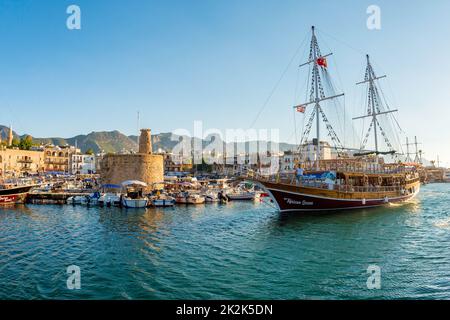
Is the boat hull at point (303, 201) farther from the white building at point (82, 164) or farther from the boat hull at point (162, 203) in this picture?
the white building at point (82, 164)

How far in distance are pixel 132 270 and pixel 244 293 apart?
634 cm

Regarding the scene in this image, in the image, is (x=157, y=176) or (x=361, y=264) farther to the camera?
(x=157, y=176)

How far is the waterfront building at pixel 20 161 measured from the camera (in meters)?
84.8

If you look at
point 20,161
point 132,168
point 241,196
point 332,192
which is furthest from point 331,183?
point 20,161

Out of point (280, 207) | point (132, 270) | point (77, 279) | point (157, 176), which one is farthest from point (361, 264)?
point (157, 176)

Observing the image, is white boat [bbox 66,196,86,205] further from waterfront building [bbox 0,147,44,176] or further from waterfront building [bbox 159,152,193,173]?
waterfront building [bbox 159,152,193,173]

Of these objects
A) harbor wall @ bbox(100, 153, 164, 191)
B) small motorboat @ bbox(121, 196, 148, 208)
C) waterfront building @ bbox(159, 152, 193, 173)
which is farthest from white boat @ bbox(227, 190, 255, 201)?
waterfront building @ bbox(159, 152, 193, 173)

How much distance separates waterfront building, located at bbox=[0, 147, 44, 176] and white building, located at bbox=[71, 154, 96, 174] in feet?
33.9

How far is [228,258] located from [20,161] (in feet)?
323

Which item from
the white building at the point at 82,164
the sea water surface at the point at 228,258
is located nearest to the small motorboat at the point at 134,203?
the sea water surface at the point at 228,258

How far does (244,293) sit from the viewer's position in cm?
1201

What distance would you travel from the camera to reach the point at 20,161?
92.2 metres

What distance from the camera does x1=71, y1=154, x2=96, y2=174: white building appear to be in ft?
358
